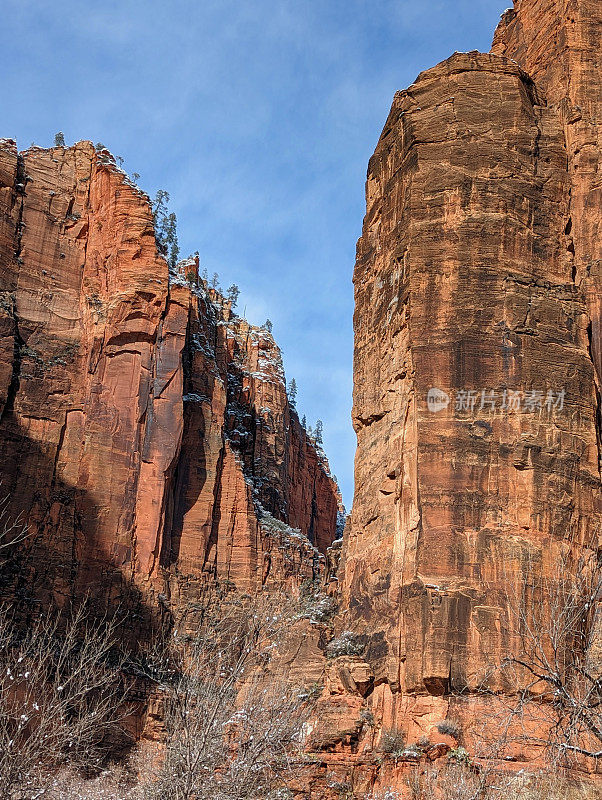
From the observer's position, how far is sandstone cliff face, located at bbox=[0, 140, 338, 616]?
6278cm

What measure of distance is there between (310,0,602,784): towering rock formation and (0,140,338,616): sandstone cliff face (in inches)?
797

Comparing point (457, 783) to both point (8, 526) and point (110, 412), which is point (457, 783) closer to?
point (8, 526)

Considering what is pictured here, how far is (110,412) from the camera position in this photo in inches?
2574

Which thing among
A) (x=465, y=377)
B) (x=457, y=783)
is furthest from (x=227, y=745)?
(x=465, y=377)

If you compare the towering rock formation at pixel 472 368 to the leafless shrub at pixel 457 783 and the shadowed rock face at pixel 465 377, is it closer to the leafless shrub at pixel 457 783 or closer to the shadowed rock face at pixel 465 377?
the shadowed rock face at pixel 465 377

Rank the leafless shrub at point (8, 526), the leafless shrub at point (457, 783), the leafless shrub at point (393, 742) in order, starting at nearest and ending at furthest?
the leafless shrub at point (457, 783)
the leafless shrub at point (393, 742)
the leafless shrub at point (8, 526)

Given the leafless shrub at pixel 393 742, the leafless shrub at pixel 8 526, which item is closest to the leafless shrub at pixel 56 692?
the leafless shrub at pixel 8 526

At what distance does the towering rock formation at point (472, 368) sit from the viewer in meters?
38.3

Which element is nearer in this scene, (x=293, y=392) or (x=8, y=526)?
(x=8, y=526)

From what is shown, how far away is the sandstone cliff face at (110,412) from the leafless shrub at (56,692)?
4.81m

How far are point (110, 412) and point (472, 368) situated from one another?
29571 millimetres

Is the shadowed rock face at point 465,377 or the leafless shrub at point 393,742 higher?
the shadowed rock face at point 465,377

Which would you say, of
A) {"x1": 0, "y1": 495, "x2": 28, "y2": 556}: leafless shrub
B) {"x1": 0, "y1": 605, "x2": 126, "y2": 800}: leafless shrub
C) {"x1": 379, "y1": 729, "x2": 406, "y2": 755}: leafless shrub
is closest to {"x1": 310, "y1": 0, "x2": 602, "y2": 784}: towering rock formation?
{"x1": 379, "y1": 729, "x2": 406, "y2": 755}: leafless shrub

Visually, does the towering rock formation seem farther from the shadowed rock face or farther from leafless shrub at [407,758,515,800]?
leafless shrub at [407,758,515,800]
